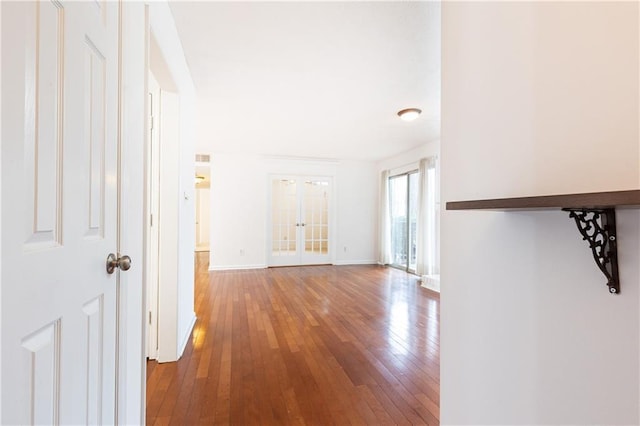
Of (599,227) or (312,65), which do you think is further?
(312,65)

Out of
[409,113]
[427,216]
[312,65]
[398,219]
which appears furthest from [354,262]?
[312,65]

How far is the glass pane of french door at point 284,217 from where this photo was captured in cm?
636

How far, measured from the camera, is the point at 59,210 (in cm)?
75

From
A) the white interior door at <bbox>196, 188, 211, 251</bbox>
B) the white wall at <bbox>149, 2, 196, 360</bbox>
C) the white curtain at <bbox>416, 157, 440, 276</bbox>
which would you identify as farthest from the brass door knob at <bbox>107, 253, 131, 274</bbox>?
the white interior door at <bbox>196, 188, 211, 251</bbox>

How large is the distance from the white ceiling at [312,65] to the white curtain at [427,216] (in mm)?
788

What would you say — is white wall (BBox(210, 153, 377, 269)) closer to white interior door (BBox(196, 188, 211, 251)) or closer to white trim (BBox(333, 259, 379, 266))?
white trim (BBox(333, 259, 379, 266))

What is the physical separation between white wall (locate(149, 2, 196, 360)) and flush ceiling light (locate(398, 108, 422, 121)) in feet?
8.03

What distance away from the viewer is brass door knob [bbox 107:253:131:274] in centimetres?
102

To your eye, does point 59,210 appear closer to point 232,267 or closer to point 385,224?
point 232,267

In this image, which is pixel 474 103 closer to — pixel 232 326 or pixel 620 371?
pixel 620 371

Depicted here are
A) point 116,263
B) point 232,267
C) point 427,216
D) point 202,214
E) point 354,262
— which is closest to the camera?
point 116,263

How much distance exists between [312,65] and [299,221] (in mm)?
4233

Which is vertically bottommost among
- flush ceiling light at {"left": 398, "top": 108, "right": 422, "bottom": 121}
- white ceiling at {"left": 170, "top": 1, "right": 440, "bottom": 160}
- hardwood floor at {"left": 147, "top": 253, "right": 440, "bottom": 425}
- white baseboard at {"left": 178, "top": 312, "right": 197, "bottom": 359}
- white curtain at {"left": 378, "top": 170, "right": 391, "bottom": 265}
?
hardwood floor at {"left": 147, "top": 253, "right": 440, "bottom": 425}

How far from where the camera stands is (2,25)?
56 cm
